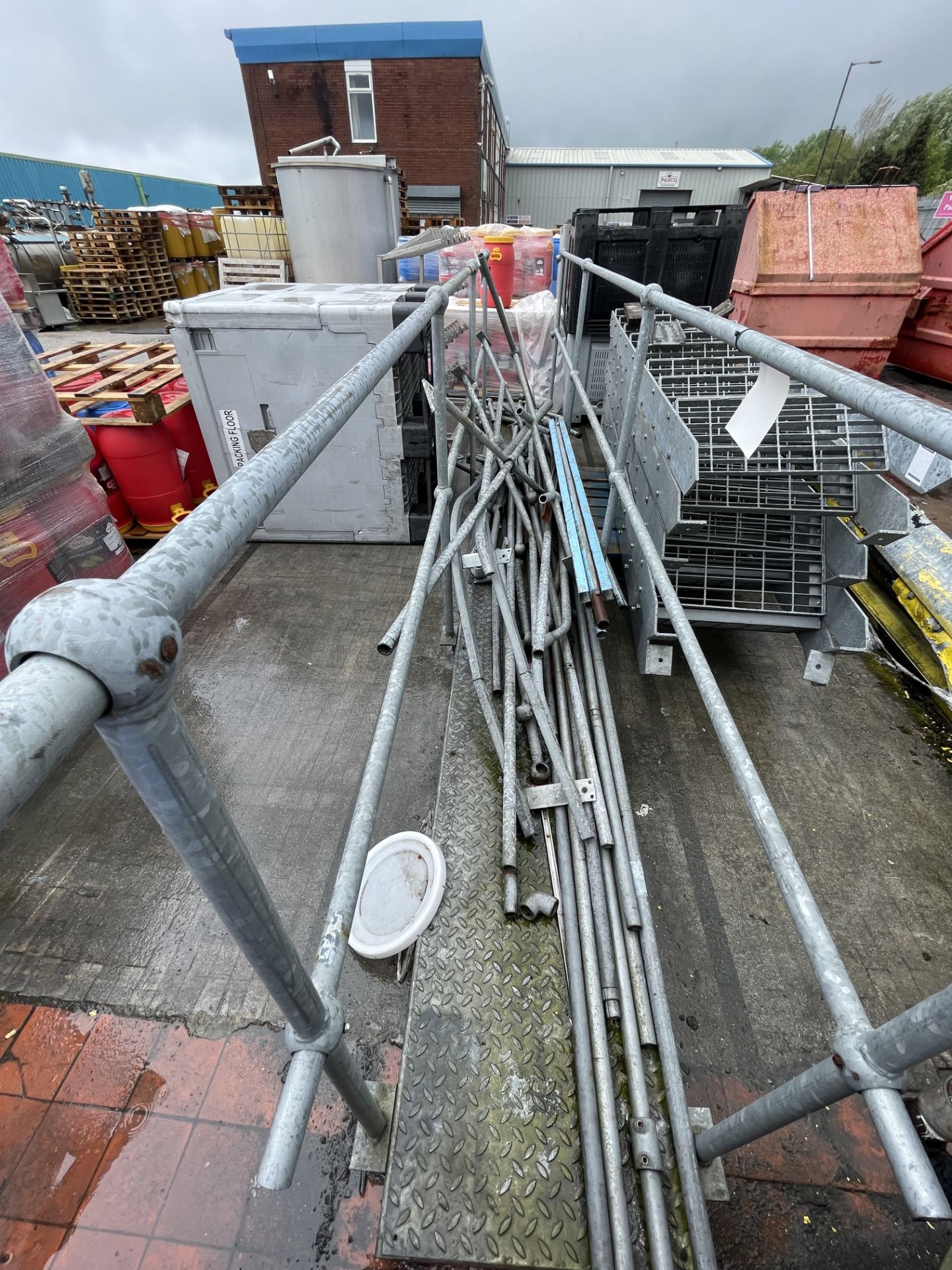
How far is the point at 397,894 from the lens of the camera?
229 centimetres

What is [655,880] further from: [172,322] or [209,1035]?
[172,322]

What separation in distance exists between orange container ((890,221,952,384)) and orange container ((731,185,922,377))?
10.4 feet

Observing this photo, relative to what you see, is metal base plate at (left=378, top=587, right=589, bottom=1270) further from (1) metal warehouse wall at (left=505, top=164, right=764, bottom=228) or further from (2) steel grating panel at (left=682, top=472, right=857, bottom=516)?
(1) metal warehouse wall at (left=505, top=164, right=764, bottom=228)

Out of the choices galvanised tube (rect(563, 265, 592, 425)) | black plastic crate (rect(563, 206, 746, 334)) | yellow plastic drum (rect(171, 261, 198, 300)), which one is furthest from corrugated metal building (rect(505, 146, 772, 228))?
galvanised tube (rect(563, 265, 592, 425))

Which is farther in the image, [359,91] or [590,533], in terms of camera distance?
[359,91]

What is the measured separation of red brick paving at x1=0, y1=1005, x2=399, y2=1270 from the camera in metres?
1.64

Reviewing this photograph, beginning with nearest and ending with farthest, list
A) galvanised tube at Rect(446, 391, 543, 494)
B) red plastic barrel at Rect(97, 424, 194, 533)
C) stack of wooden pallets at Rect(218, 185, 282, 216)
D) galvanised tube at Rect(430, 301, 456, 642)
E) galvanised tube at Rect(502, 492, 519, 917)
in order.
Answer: galvanised tube at Rect(502, 492, 519, 917) < galvanised tube at Rect(430, 301, 456, 642) < galvanised tube at Rect(446, 391, 543, 494) < red plastic barrel at Rect(97, 424, 194, 533) < stack of wooden pallets at Rect(218, 185, 282, 216)

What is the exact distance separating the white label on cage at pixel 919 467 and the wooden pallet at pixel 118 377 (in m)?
4.88

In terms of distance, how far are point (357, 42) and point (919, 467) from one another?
2261 centimetres

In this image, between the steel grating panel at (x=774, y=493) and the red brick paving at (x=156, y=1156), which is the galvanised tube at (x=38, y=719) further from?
the steel grating panel at (x=774, y=493)

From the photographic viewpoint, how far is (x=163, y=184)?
2858 cm

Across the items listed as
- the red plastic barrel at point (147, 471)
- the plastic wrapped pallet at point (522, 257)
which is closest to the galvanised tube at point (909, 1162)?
the red plastic barrel at point (147, 471)

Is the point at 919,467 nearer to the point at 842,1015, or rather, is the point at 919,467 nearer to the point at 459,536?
the point at 459,536

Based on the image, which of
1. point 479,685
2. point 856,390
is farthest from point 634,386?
point 856,390
